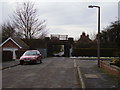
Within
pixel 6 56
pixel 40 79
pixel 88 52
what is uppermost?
pixel 6 56

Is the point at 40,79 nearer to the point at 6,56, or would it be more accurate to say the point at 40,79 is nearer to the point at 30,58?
the point at 30,58

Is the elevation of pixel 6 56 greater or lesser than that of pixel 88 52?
greater

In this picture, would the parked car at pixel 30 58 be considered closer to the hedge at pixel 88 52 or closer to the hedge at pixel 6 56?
the hedge at pixel 6 56

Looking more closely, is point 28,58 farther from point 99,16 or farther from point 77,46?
point 77,46

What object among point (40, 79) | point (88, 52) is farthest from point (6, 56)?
point (88, 52)

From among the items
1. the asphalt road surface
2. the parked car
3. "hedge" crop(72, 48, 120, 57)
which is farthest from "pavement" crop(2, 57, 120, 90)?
"hedge" crop(72, 48, 120, 57)

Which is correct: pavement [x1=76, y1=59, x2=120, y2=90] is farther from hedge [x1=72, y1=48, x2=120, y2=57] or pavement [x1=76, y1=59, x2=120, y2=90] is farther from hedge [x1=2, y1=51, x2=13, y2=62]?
hedge [x1=72, y1=48, x2=120, y2=57]

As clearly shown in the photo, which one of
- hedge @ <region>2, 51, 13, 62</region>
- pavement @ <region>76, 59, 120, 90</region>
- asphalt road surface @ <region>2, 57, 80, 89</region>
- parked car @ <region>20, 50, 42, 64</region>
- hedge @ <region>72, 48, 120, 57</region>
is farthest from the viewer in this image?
hedge @ <region>72, 48, 120, 57</region>

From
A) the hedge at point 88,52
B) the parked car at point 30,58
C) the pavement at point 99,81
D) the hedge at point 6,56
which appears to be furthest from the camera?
the hedge at point 88,52

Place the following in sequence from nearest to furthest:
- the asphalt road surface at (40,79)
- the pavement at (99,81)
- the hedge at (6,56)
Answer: the pavement at (99,81), the asphalt road surface at (40,79), the hedge at (6,56)

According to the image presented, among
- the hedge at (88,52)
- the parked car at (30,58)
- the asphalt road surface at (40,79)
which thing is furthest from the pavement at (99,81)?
the hedge at (88,52)

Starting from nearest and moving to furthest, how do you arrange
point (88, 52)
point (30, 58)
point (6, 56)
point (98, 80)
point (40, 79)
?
point (98, 80) → point (40, 79) → point (30, 58) → point (6, 56) → point (88, 52)

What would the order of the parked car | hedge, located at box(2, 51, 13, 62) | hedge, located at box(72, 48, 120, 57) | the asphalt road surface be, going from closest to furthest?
the asphalt road surface → the parked car → hedge, located at box(2, 51, 13, 62) → hedge, located at box(72, 48, 120, 57)

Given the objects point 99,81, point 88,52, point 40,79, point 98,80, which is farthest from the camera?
point 88,52
